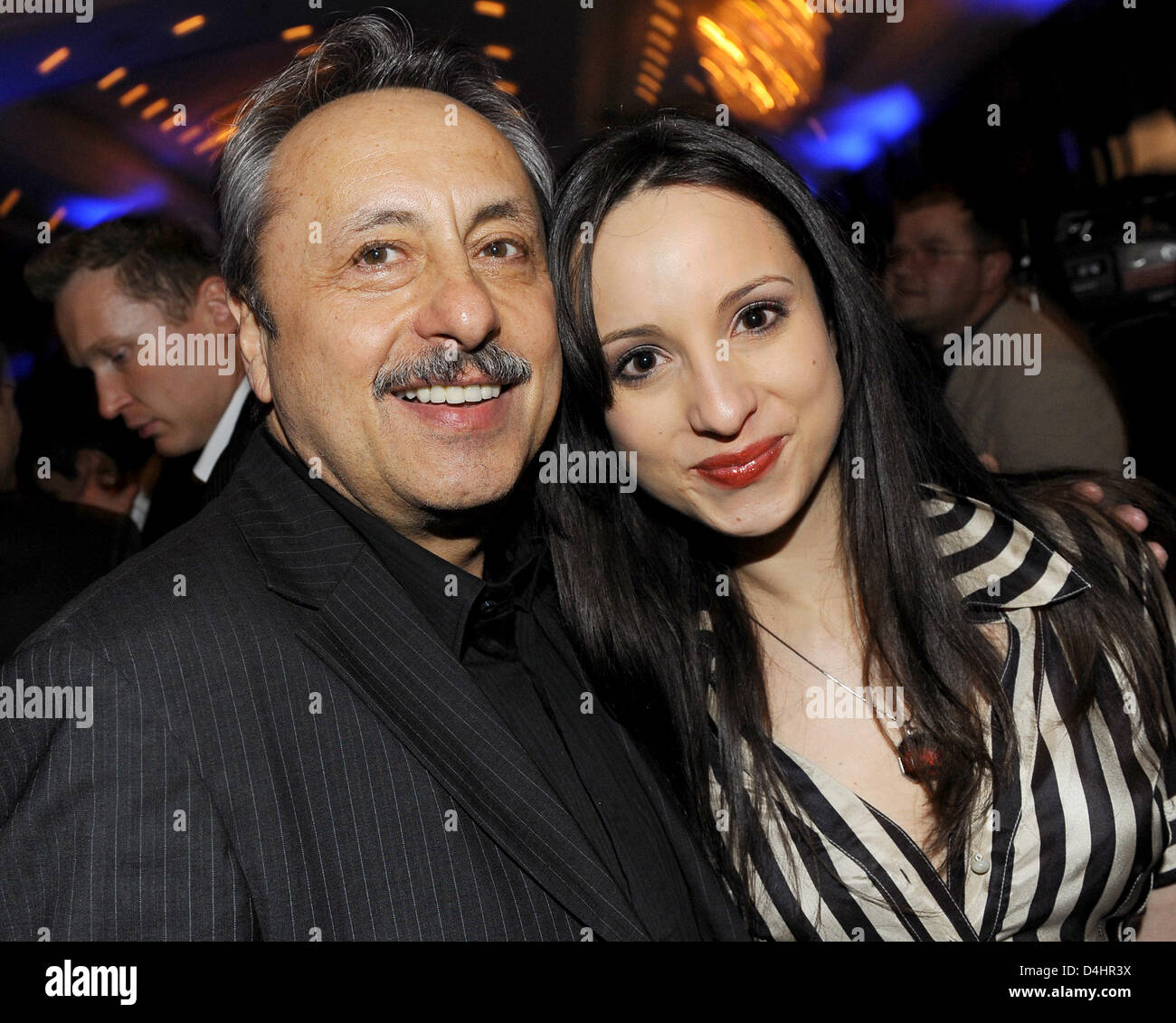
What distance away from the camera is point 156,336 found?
2.64m

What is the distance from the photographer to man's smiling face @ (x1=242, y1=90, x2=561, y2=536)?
1.54m

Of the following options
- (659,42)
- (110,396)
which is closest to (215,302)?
(110,396)

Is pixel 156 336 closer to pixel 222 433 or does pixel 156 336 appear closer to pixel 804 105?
pixel 222 433

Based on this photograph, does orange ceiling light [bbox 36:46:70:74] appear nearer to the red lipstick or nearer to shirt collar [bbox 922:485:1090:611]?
the red lipstick

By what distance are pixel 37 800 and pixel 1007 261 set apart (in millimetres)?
3681

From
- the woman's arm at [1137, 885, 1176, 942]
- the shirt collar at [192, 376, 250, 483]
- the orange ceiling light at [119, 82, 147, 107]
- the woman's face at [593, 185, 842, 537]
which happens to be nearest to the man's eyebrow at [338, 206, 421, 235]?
the woman's face at [593, 185, 842, 537]

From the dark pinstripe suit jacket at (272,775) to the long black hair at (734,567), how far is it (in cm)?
47

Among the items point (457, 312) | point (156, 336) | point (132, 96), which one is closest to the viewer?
point (457, 312)

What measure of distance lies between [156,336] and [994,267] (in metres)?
2.98

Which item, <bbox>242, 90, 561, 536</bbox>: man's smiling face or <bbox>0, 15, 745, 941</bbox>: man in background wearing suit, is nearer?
<bbox>0, 15, 745, 941</bbox>: man in background wearing suit

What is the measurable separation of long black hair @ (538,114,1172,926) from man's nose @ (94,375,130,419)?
1.37 metres

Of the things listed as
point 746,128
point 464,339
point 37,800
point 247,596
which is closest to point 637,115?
point 746,128

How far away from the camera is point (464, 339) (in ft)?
5.00
